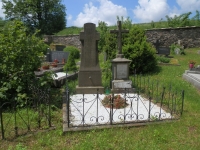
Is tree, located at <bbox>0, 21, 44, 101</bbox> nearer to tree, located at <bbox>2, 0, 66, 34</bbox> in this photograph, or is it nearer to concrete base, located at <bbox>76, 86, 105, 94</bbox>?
concrete base, located at <bbox>76, 86, 105, 94</bbox>

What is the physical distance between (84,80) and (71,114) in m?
2.32

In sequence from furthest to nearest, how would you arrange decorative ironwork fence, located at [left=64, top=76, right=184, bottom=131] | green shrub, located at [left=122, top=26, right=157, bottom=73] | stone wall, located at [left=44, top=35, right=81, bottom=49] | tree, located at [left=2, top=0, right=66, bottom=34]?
tree, located at [left=2, top=0, right=66, bottom=34], stone wall, located at [left=44, top=35, right=81, bottom=49], green shrub, located at [left=122, top=26, right=157, bottom=73], decorative ironwork fence, located at [left=64, top=76, right=184, bottom=131]

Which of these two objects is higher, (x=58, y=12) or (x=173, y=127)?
(x=58, y=12)

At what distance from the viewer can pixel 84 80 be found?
730 centimetres

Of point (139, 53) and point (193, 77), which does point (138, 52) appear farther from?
point (193, 77)

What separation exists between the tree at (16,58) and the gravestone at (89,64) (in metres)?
1.69

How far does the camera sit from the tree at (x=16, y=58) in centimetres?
563

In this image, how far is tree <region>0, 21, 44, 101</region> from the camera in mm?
5629

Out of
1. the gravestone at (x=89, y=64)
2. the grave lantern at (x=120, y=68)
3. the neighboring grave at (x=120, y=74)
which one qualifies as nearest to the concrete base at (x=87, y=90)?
the gravestone at (x=89, y=64)

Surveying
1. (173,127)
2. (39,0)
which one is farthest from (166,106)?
(39,0)

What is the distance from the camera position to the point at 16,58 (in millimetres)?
5758

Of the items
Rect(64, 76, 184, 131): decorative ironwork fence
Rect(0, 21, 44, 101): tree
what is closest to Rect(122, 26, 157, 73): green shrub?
Rect(64, 76, 184, 131): decorative ironwork fence

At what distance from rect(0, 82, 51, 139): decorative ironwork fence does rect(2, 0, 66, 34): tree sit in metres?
30.9

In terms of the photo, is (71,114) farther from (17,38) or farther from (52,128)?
(17,38)
